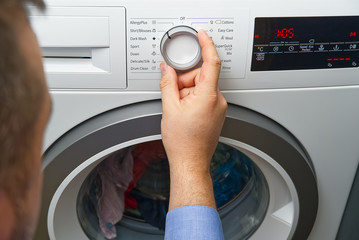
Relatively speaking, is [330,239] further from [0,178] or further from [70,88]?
[0,178]

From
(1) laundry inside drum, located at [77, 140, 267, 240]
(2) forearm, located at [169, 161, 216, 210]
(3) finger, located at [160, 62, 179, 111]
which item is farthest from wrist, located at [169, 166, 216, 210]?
(1) laundry inside drum, located at [77, 140, 267, 240]

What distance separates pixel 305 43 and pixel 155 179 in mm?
485

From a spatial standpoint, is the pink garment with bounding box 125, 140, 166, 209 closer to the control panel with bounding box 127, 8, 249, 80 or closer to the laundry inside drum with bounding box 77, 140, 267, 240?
the laundry inside drum with bounding box 77, 140, 267, 240

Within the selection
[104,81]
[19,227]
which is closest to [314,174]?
[104,81]

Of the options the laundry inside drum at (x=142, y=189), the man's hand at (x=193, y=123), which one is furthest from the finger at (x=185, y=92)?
the laundry inside drum at (x=142, y=189)

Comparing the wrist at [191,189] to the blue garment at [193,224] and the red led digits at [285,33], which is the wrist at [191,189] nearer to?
the blue garment at [193,224]

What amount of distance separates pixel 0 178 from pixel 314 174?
0.62m

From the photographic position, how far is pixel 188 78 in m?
0.68

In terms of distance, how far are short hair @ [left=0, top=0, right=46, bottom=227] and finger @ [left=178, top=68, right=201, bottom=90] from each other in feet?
1.08

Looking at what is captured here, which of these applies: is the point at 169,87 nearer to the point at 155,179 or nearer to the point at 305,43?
the point at 305,43

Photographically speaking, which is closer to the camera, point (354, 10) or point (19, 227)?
point (19, 227)

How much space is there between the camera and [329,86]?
739mm

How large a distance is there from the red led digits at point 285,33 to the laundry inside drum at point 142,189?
0.29 meters

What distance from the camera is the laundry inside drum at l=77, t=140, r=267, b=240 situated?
2.98 feet
